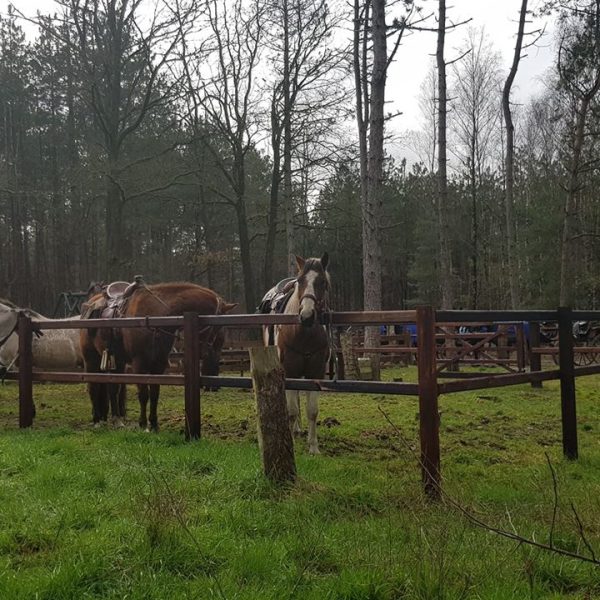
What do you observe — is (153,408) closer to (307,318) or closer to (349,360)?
(307,318)

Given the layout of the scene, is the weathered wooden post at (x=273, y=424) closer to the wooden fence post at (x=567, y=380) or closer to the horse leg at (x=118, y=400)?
the wooden fence post at (x=567, y=380)

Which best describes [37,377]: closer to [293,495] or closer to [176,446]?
[176,446]

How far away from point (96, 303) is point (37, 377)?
1912mm

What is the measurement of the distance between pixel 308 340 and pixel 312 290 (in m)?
0.85

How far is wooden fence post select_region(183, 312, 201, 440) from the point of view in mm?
6578

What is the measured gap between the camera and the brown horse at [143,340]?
26.7ft

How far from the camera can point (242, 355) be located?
1655 cm

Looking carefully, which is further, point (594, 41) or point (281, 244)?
point (281, 244)

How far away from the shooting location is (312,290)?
6234 millimetres

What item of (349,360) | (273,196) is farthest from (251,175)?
(349,360)

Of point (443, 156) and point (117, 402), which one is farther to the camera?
point (443, 156)

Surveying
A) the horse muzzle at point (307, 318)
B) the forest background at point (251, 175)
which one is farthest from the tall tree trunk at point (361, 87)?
the horse muzzle at point (307, 318)

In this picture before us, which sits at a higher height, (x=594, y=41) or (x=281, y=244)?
(x=594, y=41)

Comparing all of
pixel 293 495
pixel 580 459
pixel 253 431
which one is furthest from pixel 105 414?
pixel 580 459
